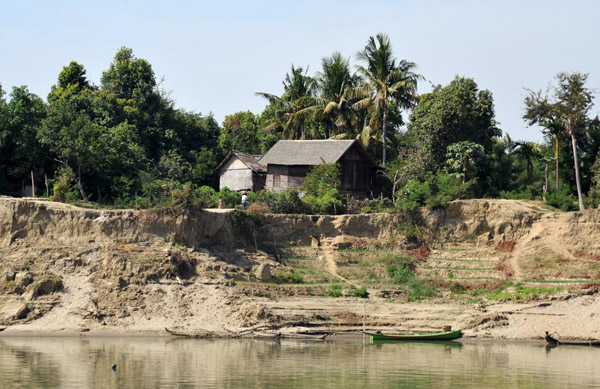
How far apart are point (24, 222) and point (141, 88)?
1799 cm

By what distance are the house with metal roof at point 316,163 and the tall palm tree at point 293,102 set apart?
490 centimetres

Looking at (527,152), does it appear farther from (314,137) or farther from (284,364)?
(284,364)

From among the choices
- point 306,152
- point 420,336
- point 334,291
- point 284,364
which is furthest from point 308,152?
point 284,364

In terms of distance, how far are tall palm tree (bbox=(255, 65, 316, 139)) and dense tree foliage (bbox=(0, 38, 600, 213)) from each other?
3.5 inches

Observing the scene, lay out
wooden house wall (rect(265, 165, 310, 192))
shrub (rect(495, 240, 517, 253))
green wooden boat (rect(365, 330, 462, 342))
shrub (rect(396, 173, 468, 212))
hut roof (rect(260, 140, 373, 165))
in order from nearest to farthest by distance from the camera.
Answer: green wooden boat (rect(365, 330, 462, 342)), shrub (rect(495, 240, 517, 253)), shrub (rect(396, 173, 468, 212)), hut roof (rect(260, 140, 373, 165)), wooden house wall (rect(265, 165, 310, 192))

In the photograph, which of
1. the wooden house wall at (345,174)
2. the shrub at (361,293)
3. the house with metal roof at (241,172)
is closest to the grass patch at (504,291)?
the shrub at (361,293)

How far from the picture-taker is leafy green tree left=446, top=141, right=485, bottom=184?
144ft

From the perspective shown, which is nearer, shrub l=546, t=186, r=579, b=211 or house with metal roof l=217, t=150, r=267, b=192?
shrub l=546, t=186, r=579, b=211

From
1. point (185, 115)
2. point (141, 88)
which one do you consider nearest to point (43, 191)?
point (141, 88)

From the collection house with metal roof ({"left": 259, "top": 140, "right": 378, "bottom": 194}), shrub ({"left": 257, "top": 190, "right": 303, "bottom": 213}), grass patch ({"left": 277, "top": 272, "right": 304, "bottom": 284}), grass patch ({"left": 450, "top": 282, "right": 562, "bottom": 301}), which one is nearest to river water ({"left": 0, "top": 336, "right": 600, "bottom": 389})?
grass patch ({"left": 450, "top": 282, "right": 562, "bottom": 301})

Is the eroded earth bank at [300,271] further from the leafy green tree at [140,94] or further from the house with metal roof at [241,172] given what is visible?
the leafy green tree at [140,94]

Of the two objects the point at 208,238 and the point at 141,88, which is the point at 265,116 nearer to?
the point at 141,88

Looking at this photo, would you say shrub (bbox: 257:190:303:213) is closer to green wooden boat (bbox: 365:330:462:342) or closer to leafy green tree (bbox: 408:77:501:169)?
leafy green tree (bbox: 408:77:501:169)

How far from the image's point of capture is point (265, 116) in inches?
2303
